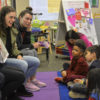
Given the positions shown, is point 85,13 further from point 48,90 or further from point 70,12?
point 48,90

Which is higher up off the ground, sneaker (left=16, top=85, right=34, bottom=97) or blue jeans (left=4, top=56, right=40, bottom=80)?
blue jeans (left=4, top=56, right=40, bottom=80)

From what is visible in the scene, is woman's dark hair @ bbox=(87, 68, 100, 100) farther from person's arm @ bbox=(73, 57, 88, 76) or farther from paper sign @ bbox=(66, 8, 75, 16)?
paper sign @ bbox=(66, 8, 75, 16)

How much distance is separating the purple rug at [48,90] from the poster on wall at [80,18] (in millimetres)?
1205

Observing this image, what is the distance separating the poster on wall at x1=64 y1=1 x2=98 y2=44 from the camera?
3963mm

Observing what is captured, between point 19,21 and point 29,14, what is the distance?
0.17 m

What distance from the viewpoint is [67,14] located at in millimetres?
3975

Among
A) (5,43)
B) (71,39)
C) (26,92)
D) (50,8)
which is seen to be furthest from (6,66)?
(50,8)

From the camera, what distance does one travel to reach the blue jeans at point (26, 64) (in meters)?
2.21

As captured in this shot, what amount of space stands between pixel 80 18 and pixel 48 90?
1969 mm

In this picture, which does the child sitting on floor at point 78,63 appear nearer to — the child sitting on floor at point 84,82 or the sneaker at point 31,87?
the child sitting on floor at point 84,82

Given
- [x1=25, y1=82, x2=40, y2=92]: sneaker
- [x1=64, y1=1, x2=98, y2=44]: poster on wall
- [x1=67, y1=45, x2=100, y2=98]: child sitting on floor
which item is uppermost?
[x1=64, y1=1, x2=98, y2=44]: poster on wall

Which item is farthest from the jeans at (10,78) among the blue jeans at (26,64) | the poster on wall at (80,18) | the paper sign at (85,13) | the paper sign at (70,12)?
the paper sign at (85,13)

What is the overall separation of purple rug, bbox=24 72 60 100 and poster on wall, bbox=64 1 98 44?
120 centimetres

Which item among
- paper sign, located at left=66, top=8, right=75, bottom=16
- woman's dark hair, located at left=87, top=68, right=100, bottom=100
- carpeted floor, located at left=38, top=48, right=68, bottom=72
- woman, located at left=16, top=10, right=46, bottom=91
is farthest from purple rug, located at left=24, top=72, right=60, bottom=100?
paper sign, located at left=66, top=8, right=75, bottom=16
